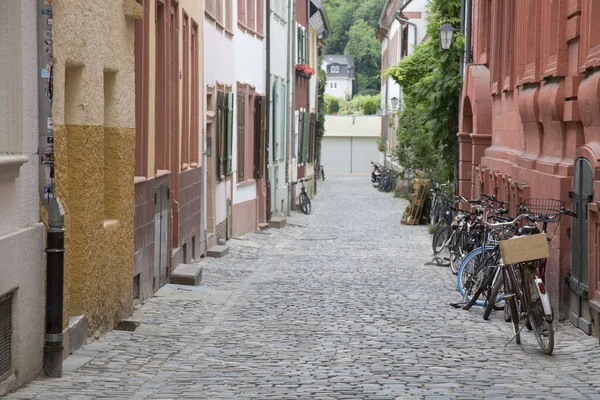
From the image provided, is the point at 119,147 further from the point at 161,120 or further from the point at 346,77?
the point at 346,77

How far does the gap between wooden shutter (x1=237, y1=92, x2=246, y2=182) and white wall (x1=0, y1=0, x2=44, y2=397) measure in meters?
17.2

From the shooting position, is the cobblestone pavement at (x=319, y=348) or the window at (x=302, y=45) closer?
the cobblestone pavement at (x=319, y=348)

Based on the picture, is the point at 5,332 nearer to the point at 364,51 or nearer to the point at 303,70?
the point at 303,70

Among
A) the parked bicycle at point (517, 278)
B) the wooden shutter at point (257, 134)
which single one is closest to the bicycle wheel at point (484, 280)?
the parked bicycle at point (517, 278)

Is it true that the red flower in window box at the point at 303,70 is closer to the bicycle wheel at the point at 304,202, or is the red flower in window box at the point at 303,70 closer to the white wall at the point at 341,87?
the bicycle wheel at the point at 304,202

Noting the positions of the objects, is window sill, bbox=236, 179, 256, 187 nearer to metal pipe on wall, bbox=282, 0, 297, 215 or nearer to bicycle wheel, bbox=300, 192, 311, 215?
metal pipe on wall, bbox=282, 0, 297, 215

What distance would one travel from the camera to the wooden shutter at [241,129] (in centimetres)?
2586

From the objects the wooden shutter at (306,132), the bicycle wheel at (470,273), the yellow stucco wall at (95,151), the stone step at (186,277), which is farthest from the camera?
the wooden shutter at (306,132)

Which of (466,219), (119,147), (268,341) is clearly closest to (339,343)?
(268,341)

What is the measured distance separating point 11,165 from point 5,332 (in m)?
1.09

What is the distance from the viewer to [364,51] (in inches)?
5300

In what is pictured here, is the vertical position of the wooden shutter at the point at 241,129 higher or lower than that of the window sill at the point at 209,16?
lower

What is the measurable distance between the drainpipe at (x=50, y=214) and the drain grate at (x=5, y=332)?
0.82m

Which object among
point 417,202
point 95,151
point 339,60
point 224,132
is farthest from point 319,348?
point 339,60
